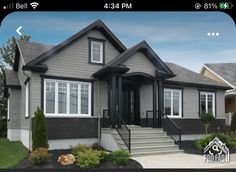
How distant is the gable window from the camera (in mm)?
16016

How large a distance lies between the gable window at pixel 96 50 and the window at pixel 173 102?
177 inches

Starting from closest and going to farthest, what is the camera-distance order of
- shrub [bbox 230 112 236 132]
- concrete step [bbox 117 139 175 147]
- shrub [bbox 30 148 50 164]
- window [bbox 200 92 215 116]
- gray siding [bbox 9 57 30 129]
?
shrub [bbox 30 148 50 164] → concrete step [bbox 117 139 175 147] → gray siding [bbox 9 57 30 129] → shrub [bbox 230 112 236 132] → window [bbox 200 92 215 116]

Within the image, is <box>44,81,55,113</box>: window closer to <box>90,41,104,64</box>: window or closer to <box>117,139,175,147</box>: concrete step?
<box>90,41,104,64</box>: window

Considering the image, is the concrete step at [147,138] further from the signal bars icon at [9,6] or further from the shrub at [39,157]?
the signal bars icon at [9,6]

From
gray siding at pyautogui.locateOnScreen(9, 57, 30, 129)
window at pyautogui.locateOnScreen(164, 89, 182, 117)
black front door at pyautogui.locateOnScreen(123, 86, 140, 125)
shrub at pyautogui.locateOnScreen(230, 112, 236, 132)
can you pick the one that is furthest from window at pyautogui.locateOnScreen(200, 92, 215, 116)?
gray siding at pyautogui.locateOnScreen(9, 57, 30, 129)

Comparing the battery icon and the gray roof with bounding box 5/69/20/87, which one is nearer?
the battery icon

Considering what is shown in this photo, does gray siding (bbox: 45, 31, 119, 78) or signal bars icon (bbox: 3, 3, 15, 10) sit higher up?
gray siding (bbox: 45, 31, 119, 78)

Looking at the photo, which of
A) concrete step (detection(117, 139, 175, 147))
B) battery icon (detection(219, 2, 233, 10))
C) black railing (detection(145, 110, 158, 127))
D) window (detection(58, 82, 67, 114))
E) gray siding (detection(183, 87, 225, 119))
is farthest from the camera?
gray siding (detection(183, 87, 225, 119))

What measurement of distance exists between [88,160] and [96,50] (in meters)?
7.01

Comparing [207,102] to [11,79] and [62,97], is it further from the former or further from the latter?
[11,79]

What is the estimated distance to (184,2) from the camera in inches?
167

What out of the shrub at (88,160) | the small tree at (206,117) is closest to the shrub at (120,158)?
the shrub at (88,160)

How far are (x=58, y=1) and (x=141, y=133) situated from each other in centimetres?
1161

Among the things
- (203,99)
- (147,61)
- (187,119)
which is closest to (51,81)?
(147,61)
